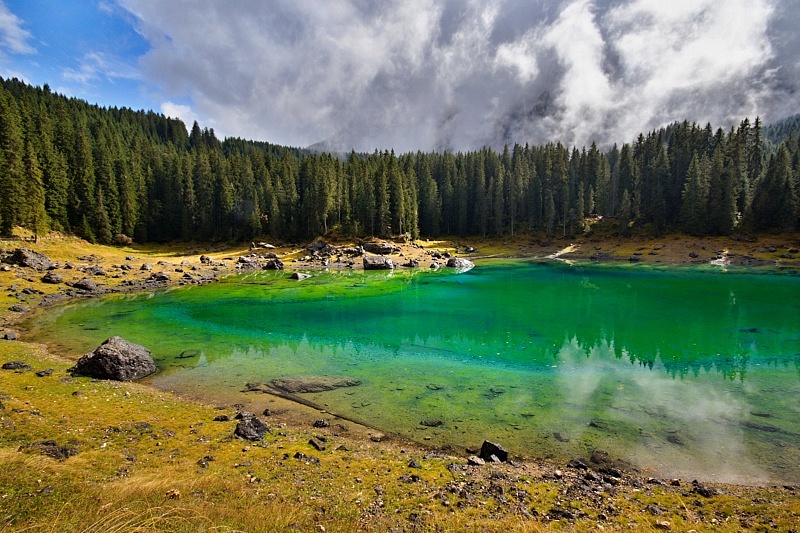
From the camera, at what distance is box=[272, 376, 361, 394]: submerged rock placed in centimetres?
1902

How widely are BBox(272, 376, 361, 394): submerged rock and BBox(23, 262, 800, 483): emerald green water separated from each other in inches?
32.1

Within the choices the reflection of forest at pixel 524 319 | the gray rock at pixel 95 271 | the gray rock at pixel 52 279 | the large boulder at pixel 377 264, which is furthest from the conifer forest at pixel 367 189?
the reflection of forest at pixel 524 319

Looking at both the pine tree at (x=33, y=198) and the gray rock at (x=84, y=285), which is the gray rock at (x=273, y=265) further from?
the pine tree at (x=33, y=198)

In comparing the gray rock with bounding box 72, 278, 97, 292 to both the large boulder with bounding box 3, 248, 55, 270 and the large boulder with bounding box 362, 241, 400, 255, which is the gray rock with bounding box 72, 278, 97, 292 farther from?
the large boulder with bounding box 362, 241, 400, 255

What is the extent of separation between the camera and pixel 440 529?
8.39 meters

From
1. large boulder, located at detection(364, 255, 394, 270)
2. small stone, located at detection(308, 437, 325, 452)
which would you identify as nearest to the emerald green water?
small stone, located at detection(308, 437, 325, 452)

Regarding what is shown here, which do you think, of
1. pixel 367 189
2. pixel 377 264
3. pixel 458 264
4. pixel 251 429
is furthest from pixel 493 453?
pixel 367 189

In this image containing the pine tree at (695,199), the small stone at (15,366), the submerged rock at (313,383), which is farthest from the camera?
the pine tree at (695,199)

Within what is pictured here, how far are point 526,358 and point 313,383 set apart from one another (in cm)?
1344

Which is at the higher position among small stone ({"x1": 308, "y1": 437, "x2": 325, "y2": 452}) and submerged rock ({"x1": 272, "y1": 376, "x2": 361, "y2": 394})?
small stone ({"x1": 308, "y1": 437, "x2": 325, "y2": 452})

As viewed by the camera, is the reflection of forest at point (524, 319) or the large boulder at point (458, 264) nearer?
the reflection of forest at point (524, 319)

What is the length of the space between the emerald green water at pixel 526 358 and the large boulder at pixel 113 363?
3.73 ft

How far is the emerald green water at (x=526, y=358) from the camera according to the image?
14.4 metres

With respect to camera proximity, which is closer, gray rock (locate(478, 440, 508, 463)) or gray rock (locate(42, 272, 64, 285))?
gray rock (locate(478, 440, 508, 463))
